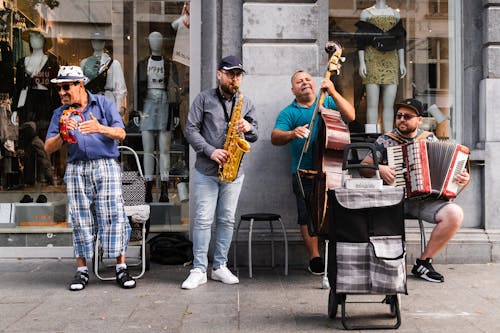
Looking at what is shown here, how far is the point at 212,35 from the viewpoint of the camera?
7.68m

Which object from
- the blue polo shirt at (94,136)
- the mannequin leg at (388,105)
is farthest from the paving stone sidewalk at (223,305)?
the mannequin leg at (388,105)

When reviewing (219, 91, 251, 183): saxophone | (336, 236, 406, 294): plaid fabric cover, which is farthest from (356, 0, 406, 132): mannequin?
(336, 236, 406, 294): plaid fabric cover

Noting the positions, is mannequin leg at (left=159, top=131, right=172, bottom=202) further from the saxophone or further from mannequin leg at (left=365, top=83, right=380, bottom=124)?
mannequin leg at (left=365, top=83, right=380, bottom=124)

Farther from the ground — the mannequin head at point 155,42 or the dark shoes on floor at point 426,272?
the mannequin head at point 155,42

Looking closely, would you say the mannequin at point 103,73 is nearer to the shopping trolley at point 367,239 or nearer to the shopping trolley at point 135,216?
the shopping trolley at point 135,216

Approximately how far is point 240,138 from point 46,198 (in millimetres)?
3636

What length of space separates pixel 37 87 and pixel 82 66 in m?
0.71

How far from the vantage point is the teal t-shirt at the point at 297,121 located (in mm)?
6887

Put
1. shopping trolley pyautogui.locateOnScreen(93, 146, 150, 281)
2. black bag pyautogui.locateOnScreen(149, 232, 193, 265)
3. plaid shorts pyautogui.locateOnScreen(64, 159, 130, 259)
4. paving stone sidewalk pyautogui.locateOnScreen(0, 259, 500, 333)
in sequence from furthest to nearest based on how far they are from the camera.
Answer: black bag pyautogui.locateOnScreen(149, 232, 193, 265) < shopping trolley pyautogui.locateOnScreen(93, 146, 150, 281) < plaid shorts pyautogui.locateOnScreen(64, 159, 130, 259) < paving stone sidewalk pyautogui.locateOnScreen(0, 259, 500, 333)

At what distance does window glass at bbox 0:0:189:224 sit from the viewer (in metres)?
8.66

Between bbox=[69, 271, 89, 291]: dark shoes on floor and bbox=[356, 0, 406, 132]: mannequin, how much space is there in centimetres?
402

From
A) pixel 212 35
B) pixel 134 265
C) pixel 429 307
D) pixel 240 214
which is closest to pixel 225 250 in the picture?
pixel 240 214

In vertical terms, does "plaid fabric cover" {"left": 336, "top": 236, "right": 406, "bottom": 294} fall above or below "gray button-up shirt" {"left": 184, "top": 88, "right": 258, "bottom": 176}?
below

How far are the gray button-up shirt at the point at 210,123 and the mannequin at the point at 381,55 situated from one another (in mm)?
2306
